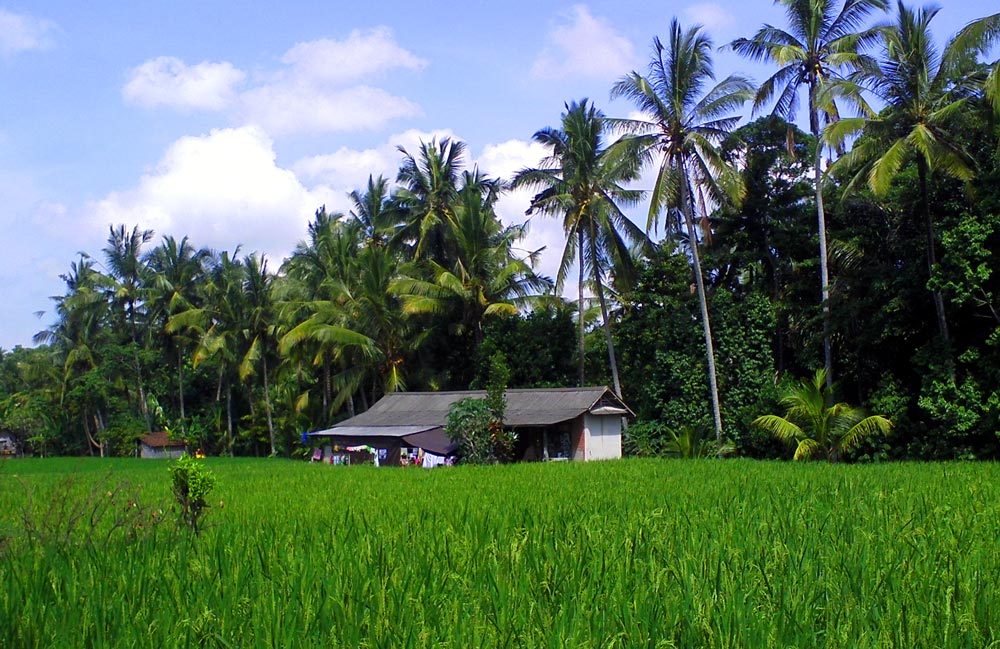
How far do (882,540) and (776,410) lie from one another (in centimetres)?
1310

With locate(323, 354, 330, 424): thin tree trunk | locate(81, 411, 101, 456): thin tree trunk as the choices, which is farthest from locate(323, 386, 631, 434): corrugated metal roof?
locate(81, 411, 101, 456): thin tree trunk

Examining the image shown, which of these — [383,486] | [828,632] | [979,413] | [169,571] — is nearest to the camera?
[828,632]

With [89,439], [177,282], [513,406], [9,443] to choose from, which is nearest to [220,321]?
[177,282]

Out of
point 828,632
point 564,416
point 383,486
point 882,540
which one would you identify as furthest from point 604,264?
point 828,632

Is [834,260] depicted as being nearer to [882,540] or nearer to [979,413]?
[979,413]

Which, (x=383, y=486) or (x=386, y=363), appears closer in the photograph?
(x=383, y=486)

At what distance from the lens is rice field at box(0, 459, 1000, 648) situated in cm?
338

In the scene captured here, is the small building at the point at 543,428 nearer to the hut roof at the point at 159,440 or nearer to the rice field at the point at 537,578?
the rice field at the point at 537,578

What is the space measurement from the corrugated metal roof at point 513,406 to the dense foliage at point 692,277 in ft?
6.87

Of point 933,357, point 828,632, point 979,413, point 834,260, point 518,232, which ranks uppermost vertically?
point 518,232

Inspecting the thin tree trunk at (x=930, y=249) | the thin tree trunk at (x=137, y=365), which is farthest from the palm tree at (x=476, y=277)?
the thin tree trunk at (x=137, y=365)

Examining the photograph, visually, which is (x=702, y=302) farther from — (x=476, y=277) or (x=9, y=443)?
(x=9, y=443)

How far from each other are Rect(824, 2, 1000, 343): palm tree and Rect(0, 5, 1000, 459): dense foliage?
0.04 m

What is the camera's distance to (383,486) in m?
11.8
